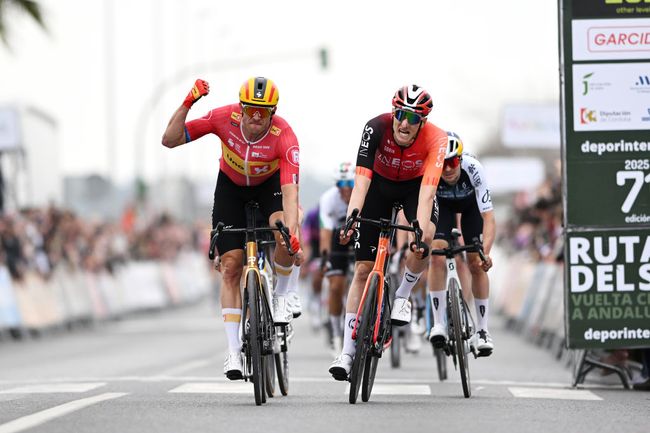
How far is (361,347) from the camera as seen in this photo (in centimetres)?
1159

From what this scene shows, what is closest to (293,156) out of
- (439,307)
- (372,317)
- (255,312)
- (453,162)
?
(255,312)

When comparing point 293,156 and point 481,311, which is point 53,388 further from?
point 481,311

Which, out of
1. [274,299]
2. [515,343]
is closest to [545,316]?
[515,343]

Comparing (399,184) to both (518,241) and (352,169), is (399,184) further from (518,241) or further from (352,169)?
(518,241)

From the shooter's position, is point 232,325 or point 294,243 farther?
point 232,325

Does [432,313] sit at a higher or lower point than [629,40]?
lower

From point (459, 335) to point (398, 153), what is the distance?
5.53 feet

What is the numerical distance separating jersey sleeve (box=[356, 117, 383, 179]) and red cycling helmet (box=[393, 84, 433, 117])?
0.26 m

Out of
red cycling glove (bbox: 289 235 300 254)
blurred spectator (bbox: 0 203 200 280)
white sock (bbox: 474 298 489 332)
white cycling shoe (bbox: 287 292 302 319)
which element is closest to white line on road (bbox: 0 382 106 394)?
white cycling shoe (bbox: 287 292 302 319)

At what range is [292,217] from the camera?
12133 millimetres

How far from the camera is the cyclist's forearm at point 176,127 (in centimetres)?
1205

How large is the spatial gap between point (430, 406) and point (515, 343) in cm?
1294

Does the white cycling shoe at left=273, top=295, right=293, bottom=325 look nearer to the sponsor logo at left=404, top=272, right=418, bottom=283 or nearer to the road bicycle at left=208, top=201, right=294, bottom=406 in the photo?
the road bicycle at left=208, top=201, right=294, bottom=406

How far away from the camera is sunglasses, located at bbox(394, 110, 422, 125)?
1212 centimetres
